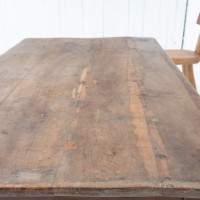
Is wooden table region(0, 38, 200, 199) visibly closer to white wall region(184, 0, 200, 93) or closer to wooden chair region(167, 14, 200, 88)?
wooden chair region(167, 14, 200, 88)

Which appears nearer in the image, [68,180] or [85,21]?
[68,180]

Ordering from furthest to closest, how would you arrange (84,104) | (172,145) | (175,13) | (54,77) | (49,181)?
(175,13) < (54,77) < (84,104) < (172,145) < (49,181)

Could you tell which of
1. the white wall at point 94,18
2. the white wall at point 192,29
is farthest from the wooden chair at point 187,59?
the white wall at point 94,18

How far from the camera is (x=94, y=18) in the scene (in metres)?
2.89

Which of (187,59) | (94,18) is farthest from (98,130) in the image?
(94,18)

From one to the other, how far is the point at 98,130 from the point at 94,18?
2.33 metres

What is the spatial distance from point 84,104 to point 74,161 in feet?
0.94

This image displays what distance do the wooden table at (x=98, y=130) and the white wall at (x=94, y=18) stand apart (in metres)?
1.70

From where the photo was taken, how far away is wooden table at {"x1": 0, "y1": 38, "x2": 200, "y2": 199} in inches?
20.8

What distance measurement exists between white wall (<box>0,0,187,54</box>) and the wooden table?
1.70m

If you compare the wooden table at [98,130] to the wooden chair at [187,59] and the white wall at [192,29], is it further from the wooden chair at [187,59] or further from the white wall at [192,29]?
the white wall at [192,29]

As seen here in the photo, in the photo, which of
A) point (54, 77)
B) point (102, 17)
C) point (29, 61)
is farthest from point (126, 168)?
point (102, 17)

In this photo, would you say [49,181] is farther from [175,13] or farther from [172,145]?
[175,13]

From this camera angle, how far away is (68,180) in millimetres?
532
